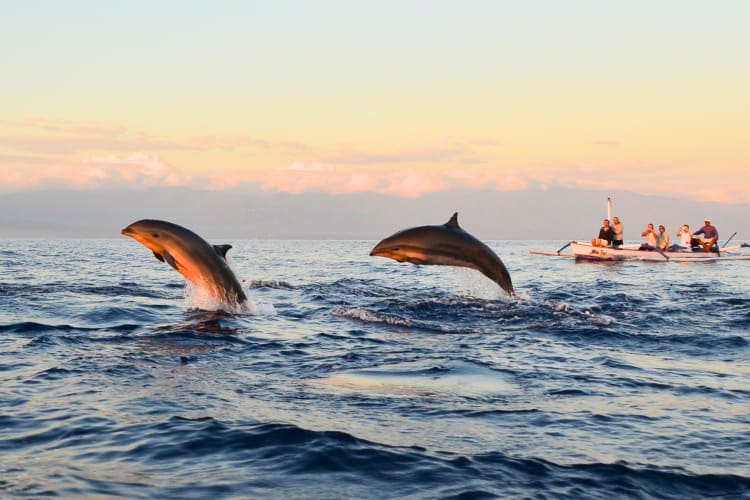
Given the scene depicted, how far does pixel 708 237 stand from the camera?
48.6 m

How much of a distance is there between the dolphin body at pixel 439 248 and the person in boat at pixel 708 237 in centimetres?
3372

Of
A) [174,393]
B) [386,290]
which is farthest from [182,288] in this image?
[174,393]

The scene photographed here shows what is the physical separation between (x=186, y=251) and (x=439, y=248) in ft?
15.9

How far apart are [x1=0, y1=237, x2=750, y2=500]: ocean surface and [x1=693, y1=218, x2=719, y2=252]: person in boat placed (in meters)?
30.8

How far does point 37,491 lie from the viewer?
5820 millimetres

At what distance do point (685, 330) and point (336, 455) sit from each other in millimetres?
10804

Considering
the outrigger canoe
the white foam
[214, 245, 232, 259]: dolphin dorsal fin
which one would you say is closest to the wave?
[214, 245, 232, 259]: dolphin dorsal fin

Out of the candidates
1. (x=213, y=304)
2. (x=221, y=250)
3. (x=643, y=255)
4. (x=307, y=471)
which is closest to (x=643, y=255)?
(x=643, y=255)

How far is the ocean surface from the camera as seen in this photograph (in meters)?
6.26

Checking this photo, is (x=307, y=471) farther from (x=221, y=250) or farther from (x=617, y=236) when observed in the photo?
(x=617, y=236)

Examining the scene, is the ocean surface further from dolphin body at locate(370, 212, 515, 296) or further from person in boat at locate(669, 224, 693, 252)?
person in boat at locate(669, 224, 693, 252)

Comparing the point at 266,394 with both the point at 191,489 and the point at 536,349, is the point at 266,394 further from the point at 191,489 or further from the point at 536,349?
the point at 536,349

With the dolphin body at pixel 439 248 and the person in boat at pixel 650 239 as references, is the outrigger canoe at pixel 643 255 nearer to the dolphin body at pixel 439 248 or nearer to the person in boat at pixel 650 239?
the person in boat at pixel 650 239

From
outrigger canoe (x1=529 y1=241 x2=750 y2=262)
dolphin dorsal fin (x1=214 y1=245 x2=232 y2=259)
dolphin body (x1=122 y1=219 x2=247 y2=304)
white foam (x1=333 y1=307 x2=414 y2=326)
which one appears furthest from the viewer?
outrigger canoe (x1=529 y1=241 x2=750 y2=262)
